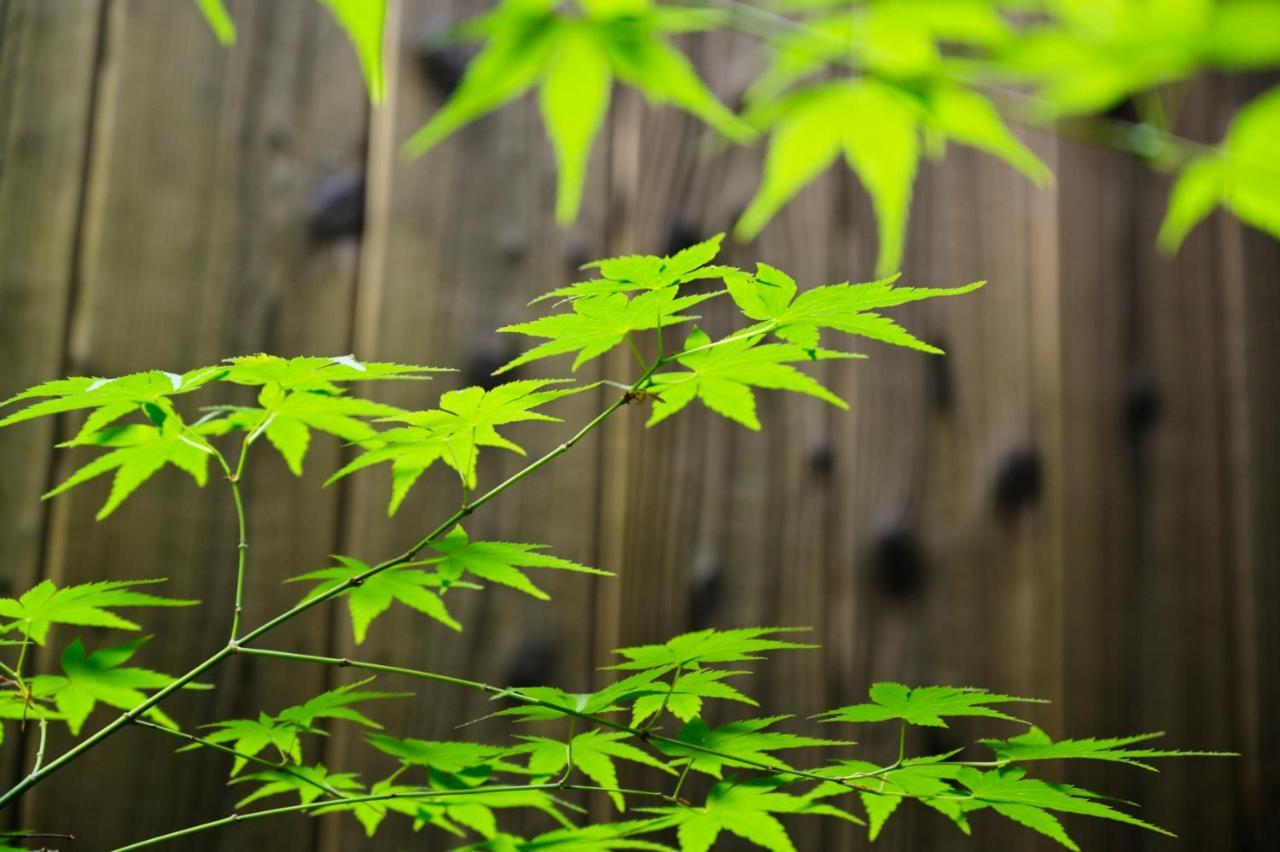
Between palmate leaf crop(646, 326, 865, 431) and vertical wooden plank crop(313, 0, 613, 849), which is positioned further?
vertical wooden plank crop(313, 0, 613, 849)

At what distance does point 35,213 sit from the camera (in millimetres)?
977

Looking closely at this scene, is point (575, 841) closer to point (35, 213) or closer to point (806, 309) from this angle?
point (806, 309)

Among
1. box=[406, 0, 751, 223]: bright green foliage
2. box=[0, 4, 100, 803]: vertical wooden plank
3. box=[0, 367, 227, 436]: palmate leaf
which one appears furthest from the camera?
box=[0, 4, 100, 803]: vertical wooden plank

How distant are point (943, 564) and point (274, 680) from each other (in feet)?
2.60

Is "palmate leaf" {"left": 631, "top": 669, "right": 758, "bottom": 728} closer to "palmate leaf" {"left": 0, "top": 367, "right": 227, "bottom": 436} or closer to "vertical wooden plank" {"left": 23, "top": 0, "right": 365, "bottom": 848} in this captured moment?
"palmate leaf" {"left": 0, "top": 367, "right": 227, "bottom": 436}

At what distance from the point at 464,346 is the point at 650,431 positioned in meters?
0.23

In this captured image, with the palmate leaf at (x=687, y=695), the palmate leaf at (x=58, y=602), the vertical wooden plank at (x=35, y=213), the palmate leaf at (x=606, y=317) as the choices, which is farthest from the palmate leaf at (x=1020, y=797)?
the vertical wooden plank at (x=35, y=213)

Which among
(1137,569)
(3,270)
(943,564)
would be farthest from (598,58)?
(1137,569)

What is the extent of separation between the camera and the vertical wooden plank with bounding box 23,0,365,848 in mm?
967

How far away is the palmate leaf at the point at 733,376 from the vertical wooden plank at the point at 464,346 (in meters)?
0.62

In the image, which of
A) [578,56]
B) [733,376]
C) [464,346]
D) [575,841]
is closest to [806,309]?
[733,376]

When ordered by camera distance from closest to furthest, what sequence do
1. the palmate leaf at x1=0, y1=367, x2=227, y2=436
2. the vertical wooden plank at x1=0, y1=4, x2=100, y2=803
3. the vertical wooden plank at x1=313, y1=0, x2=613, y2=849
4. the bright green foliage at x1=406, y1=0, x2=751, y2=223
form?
the palmate leaf at x1=0, y1=367, x2=227, y2=436, the bright green foliage at x1=406, y1=0, x2=751, y2=223, the vertical wooden plank at x1=0, y1=4, x2=100, y2=803, the vertical wooden plank at x1=313, y1=0, x2=613, y2=849

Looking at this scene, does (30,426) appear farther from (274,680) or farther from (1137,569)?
(1137,569)

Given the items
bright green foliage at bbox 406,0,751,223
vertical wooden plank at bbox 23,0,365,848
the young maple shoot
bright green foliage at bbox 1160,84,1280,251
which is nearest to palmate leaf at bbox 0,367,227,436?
the young maple shoot
